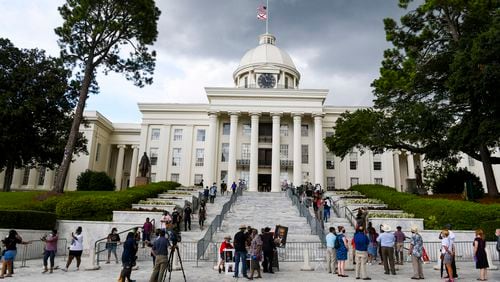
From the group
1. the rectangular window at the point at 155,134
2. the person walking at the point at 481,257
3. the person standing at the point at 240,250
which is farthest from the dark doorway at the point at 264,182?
the person walking at the point at 481,257

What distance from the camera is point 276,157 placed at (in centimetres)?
4375

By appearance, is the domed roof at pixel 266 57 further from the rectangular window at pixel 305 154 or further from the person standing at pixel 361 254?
the person standing at pixel 361 254

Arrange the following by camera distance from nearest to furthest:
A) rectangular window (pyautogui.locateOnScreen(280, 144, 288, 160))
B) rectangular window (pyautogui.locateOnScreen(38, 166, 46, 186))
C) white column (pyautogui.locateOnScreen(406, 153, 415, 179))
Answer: rectangular window (pyautogui.locateOnScreen(280, 144, 288, 160))
rectangular window (pyautogui.locateOnScreen(38, 166, 46, 186))
white column (pyautogui.locateOnScreen(406, 153, 415, 179))

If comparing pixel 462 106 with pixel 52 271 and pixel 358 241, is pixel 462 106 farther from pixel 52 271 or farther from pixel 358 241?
pixel 52 271

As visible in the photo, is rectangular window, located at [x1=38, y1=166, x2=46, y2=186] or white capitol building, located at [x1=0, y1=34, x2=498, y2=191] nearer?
white capitol building, located at [x1=0, y1=34, x2=498, y2=191]

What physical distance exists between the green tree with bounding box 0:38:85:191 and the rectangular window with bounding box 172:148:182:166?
17.6 m

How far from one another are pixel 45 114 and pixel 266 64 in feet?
110

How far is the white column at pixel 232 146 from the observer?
43.2 metres

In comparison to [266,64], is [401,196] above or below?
below

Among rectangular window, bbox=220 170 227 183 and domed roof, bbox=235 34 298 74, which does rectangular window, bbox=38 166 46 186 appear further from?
domed roof, bbox=235 34 298 74

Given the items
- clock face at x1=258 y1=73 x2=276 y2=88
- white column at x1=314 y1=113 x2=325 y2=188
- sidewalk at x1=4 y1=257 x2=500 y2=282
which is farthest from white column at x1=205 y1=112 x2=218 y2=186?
sidewalk at x1=4 y1=257 x2=500 y2=282

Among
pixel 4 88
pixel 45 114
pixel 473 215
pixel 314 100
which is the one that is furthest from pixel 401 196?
pixel 4 88

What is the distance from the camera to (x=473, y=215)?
16688mm

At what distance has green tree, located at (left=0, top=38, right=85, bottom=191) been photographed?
3049 cm
